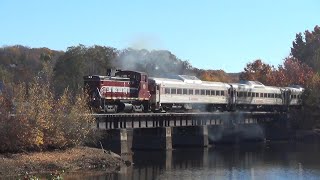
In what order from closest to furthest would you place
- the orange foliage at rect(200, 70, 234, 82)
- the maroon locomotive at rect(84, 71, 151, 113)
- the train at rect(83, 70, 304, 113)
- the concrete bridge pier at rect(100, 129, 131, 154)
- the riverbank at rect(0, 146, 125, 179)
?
the riverbank at rect(0, 146, 125, 179)
the maroon locomotive at rect(84, 71, 151, 113)
the train at rect(83, 70, 304, 113)
the concrete bridge pier at rect(100, 129, 131, 154)
the orange foliage at rect(200, 70, 234, 82)

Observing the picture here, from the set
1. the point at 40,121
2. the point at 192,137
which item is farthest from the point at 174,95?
the point at 40,121

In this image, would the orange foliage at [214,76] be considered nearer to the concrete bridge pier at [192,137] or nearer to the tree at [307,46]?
the tree at [307,46]

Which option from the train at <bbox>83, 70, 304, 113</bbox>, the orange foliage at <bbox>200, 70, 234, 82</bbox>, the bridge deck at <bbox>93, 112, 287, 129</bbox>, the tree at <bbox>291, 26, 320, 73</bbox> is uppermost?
the tree at <bbox>291, 26, 320, 73</bbox>

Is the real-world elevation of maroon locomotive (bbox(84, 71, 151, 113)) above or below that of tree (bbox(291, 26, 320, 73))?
below

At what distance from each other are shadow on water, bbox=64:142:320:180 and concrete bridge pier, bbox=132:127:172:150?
1.71m

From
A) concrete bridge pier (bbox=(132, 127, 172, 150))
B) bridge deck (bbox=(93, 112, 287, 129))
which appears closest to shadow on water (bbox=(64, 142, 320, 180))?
concrete bridge pier (bbox=(132, 127, 172, 150))

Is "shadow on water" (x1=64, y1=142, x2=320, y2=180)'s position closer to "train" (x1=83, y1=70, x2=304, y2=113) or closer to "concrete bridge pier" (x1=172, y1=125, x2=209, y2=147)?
"concrete bridge pier" (x1=172, y1=125, x2=209, y2=147)

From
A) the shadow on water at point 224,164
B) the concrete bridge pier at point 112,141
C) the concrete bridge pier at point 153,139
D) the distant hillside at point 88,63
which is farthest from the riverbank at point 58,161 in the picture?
the distant hillside at point 88,63

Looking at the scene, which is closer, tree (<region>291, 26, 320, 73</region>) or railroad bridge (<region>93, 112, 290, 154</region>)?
railroad bridge (<region>93, 112, 290, 154</region>)

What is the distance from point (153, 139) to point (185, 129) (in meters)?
8.75

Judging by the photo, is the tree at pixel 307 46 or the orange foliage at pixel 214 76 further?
the tree at pixel 307 46

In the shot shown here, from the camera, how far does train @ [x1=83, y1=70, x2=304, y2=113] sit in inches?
2287

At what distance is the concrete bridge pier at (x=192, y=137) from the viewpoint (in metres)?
74.9

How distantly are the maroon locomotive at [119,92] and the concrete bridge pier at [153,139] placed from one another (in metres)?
5.75
